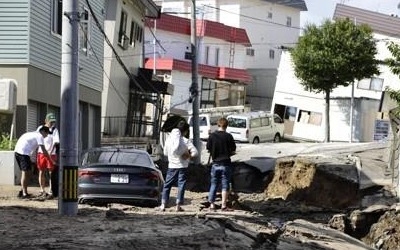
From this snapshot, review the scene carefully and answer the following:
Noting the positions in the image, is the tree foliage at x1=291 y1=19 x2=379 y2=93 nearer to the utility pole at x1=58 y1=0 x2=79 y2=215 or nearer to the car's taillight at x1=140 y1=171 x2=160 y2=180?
the car's taillight at x1=140 y1=171 x2=160 y2=180

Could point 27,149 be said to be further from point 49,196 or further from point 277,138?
point 277,138

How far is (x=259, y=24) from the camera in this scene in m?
64.2

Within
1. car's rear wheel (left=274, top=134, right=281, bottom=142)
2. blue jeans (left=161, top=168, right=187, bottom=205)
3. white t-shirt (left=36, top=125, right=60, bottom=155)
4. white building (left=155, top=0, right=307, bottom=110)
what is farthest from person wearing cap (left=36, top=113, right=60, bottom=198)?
white building (left=155, top=0, right=307, bottom=110)

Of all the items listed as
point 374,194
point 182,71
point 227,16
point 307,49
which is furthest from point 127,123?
point 227,16

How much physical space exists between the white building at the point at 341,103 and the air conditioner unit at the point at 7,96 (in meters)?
32.6

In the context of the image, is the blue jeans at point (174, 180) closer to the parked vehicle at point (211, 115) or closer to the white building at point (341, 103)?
the parked vehicle at point (211, 115)

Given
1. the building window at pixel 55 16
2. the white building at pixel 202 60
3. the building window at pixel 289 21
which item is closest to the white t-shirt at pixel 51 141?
the building window at pixel 55 16

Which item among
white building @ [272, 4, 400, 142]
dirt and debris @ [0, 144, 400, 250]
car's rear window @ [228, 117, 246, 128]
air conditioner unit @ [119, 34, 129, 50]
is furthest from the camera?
white building @ [272, 4, 400, 142]

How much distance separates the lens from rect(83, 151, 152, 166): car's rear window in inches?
590

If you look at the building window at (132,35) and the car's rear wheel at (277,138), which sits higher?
the building window at (132,35)

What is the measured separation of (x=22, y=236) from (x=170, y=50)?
46688 mm

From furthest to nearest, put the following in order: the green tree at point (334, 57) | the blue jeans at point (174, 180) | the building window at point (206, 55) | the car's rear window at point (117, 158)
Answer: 1. the building window at point (206, 55)
2. the green tree at point (334, 57)
3. the car's rear window at point (117, 158)
4. the blue jeans at point (174, 180)

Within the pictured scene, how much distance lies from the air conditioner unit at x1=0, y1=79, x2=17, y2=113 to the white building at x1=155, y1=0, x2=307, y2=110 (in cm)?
4152

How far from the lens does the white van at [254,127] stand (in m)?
43.8
